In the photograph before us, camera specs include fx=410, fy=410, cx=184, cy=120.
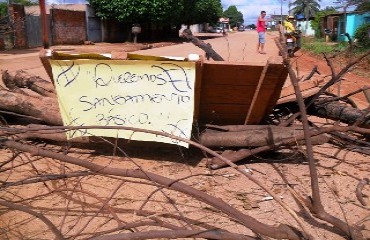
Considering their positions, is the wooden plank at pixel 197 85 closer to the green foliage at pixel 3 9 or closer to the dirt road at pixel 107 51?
the dirt road at pixel 107 51

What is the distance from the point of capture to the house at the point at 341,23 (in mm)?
31250

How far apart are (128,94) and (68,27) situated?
79.1 ft

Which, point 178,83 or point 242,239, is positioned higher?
point 178,83

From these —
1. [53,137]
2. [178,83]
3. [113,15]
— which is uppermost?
[113,15]

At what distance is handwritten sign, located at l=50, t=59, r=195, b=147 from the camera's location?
3.50 metres

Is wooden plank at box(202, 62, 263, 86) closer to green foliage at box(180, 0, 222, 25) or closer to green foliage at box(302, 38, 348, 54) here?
green foliage at box(302, 38, 348, 54)

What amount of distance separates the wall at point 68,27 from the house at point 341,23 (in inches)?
728

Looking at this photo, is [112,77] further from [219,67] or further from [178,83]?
[219,67]

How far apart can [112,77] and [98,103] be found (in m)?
0.28

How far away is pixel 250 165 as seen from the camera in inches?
150

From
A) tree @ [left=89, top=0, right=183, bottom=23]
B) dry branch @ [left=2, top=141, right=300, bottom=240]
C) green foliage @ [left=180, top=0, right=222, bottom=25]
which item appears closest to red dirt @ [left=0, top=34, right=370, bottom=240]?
dry branch @ [left=2, top=141, right=300, bottom=240]

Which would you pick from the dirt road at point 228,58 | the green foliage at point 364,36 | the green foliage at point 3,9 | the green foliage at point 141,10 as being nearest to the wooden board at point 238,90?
the dirt road at point 228,58

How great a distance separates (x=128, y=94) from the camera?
141 inches

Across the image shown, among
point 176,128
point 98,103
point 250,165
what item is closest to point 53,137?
point 98,103
